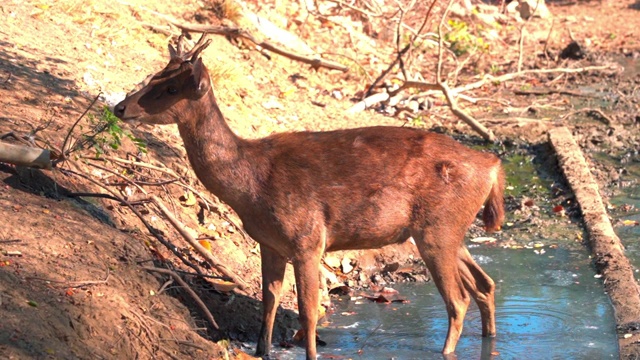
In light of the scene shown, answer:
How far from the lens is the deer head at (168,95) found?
650 centimetres

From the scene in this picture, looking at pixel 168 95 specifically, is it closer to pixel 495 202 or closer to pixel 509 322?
pixel 495 202

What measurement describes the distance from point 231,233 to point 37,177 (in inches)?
74.3

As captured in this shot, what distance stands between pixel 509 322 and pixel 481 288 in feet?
1.54

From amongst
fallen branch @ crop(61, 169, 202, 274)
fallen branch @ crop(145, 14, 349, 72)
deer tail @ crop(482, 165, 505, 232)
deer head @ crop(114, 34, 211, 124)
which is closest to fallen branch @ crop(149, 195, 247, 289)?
fallen branch @ crop(61, 169, 202, 274)

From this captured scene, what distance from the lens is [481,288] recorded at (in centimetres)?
738

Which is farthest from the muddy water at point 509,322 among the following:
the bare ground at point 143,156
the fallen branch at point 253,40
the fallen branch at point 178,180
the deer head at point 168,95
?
the fallen branch at point 253,40

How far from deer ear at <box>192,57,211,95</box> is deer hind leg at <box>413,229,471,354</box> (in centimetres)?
175

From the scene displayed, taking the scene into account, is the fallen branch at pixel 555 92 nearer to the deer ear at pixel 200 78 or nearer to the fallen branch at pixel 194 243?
the fallen branch at pixel 194 243

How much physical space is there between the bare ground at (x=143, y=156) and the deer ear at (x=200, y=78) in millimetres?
1161

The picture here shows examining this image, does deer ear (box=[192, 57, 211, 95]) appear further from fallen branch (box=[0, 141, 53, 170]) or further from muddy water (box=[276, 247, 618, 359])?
muddy water (box=[276, 247, 618, 359])

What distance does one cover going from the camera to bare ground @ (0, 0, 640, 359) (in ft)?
18.9

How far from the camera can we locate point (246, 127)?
10367mm

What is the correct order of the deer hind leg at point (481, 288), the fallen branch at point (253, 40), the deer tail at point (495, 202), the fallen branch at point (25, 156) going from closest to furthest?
the fallen branch at point (25, 156), the deer tail at point (495, 202), the deer hind leg at point (481, 288), the fallen branch at point (253, 40)

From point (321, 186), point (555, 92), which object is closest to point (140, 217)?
point (321, 186)
